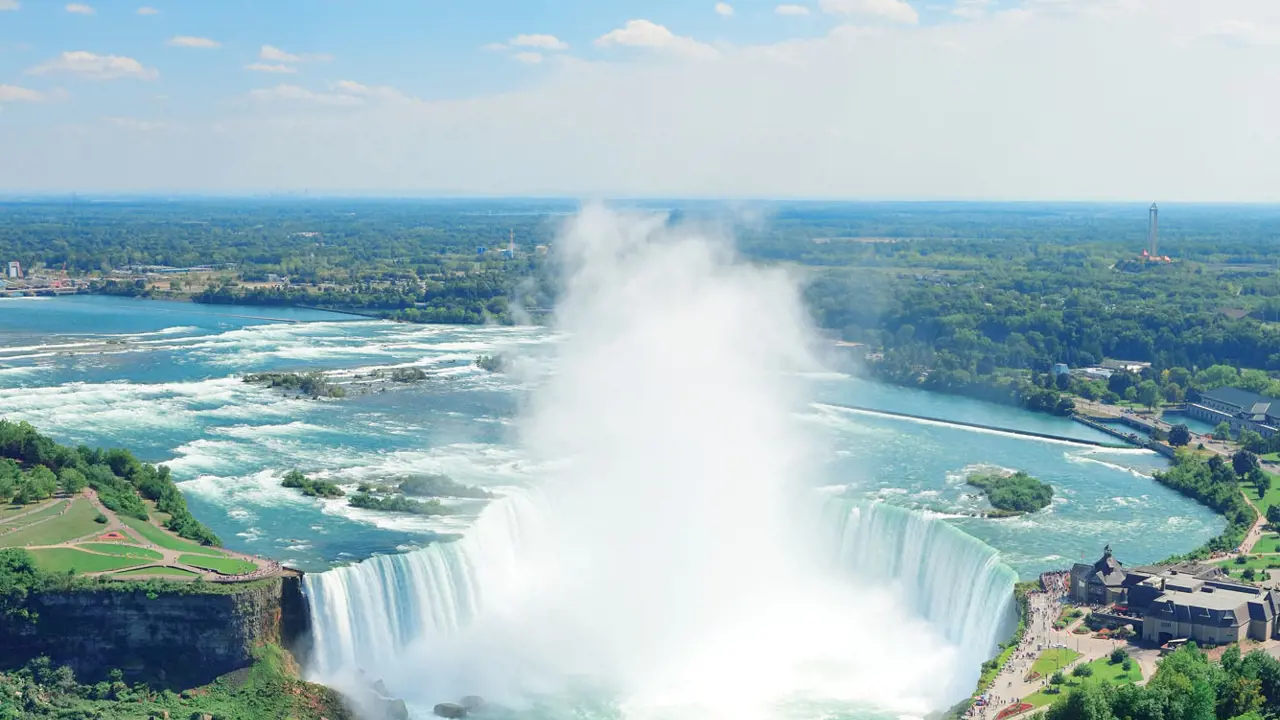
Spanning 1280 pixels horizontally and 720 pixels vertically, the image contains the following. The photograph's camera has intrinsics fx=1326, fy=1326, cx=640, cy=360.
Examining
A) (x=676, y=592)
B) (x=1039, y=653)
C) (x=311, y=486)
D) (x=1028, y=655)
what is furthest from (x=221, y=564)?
(x=1039, y=653)

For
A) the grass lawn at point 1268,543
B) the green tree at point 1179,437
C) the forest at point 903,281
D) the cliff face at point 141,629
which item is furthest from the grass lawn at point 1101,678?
the forest at point 903,281

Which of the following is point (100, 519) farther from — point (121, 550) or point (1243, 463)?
point (1243, 463)

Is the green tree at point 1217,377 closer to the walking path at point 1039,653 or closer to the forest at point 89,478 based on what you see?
the walking path at point 1039,653

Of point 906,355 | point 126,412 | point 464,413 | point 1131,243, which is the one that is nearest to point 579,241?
point 906,355

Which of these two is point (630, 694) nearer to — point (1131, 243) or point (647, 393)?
point (647, 393)

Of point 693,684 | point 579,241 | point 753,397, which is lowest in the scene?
point 693,684
